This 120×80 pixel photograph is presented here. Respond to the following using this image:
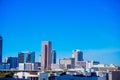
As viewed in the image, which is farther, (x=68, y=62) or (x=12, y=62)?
(x=68, y=62)

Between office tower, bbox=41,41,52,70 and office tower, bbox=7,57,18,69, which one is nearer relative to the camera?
office tower, bbox=41,41,52,70

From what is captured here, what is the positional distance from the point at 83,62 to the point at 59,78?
19.6 metres

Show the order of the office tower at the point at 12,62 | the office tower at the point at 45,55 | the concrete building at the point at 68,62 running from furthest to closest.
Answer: the concrete building at the point at 68,62 → the office tower at the point at 12,62 → the office tower at the point at 45,55

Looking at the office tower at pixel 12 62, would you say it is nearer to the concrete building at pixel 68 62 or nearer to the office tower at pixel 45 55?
the office tower at pixel 45 55

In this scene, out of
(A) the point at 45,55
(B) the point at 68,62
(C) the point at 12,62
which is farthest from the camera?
(B) the point at 68,62

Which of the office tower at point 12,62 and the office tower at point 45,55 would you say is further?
the office tower at point 12,62

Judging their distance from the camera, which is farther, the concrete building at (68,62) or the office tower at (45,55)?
the concrete building at (68,62)

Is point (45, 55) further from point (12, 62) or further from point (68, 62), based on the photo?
point (68, 62)

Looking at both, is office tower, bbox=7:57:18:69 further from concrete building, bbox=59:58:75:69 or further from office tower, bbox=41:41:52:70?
concrete building, bbox=59:58:75:69

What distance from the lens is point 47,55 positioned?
82.2 ft

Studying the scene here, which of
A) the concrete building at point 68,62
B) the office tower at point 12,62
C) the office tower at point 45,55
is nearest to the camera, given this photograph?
the office tower at point 45,55

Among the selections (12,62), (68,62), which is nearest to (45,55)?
(12,62)

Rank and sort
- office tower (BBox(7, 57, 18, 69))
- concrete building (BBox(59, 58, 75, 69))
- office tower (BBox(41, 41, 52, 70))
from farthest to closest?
concrete building (BBox(59, 58, 75, 69)) < office tower (BBox(7, 57, 18, 69)) < office tower (BBox(41, 41, 52, 70))

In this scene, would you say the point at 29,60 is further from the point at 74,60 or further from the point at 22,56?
the point at 74,60
